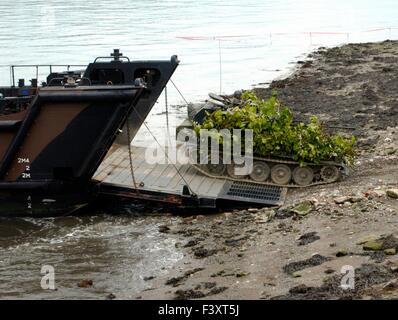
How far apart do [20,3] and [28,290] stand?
73075 millimetres

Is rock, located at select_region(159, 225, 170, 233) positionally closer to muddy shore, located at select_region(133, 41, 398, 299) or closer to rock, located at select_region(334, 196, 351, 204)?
muddy shore, located at select_region(133, 41, 398, 299)

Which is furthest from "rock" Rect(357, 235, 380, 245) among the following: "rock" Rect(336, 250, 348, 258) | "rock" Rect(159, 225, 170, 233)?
"rock" Rect(159, 225, 170, 233)

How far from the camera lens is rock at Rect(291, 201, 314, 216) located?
1115 cm

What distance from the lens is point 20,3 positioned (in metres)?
77.9

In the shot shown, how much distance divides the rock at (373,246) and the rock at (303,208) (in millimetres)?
2171

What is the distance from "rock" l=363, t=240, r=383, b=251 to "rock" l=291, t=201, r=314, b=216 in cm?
217

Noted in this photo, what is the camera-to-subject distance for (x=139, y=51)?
38.4 metres

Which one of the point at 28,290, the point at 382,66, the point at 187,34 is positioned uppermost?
the point at 187,34

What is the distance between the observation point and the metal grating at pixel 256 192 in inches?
484

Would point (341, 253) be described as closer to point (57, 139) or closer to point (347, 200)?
point (347, 200)

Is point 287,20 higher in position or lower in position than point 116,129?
A: higher

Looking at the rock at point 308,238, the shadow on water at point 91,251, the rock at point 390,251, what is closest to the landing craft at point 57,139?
the shadow on water at point 91,251

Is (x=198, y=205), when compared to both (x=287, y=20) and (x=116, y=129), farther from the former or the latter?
(x=287, y=20)
